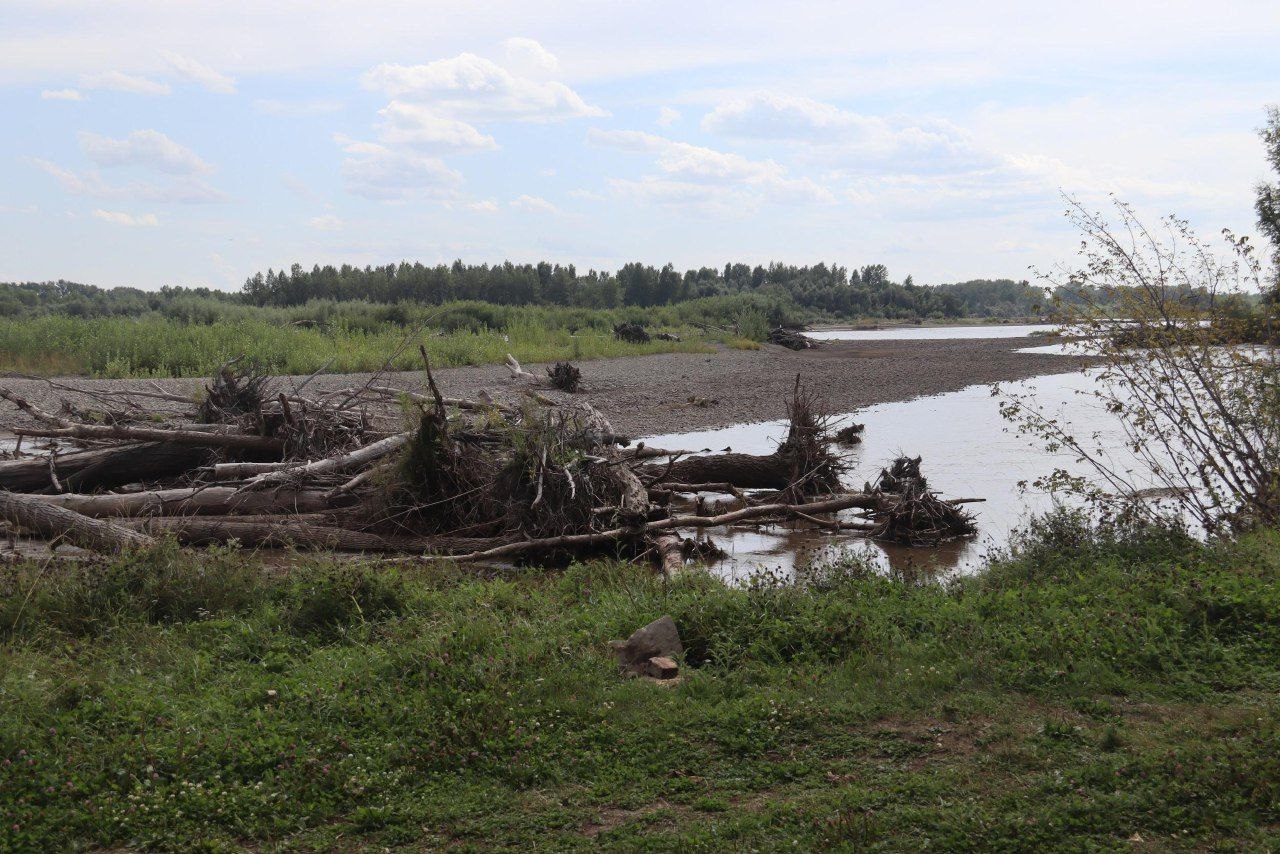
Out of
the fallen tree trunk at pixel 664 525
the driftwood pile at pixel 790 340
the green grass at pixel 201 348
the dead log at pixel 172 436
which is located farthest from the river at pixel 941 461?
the driftwood pile at pixel 790 340

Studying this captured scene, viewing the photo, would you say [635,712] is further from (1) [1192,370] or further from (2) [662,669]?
(1) [1192,370]

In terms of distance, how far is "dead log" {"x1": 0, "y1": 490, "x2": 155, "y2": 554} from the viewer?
8.08m

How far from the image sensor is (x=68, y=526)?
8312 millimetres

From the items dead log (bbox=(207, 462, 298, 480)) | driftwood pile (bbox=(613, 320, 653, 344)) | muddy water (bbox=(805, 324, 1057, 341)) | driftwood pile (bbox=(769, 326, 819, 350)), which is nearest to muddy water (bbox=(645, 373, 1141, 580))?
dead log (bbox=(207, 462, 298, 480))

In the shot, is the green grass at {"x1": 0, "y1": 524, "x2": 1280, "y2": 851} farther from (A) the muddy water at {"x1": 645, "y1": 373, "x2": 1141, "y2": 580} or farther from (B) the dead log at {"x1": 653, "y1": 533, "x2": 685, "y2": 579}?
(A) the muddy water at {"x1": 645, "y1": 373, "x2": 1141, "y2": 580}

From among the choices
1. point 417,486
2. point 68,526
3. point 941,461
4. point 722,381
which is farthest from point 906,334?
point 68,526

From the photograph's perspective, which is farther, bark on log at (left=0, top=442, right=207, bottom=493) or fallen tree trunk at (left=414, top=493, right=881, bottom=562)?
bark on log at (left=0, top=442, right=207, bottom=493)

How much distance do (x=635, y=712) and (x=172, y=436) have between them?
26.8 feet

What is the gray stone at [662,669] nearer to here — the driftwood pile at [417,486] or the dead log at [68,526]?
the driftwood pile at [417,486]

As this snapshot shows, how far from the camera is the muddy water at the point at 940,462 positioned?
10.5m

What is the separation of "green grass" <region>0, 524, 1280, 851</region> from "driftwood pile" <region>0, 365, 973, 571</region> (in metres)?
1.91

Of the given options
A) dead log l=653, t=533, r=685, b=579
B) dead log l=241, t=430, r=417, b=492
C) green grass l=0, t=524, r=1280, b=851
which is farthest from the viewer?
dead log l=241, t=430, r=417, b=492

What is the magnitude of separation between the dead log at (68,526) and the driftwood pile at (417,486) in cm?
2

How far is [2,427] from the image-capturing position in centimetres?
1700
